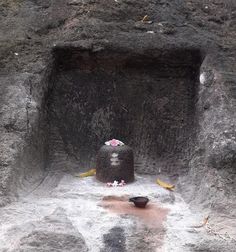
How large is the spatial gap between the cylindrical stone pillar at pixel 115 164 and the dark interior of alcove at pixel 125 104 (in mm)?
393

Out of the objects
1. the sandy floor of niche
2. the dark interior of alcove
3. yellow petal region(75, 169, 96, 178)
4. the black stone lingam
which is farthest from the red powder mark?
the dark interior of alcove

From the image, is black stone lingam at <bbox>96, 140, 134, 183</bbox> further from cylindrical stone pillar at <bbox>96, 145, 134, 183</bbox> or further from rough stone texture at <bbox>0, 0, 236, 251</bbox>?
rough stone texture at <bbox>0, 0, 236, 251</bbox>

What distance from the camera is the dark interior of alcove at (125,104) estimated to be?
445 cm

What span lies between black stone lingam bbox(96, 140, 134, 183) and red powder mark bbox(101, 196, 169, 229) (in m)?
0.51

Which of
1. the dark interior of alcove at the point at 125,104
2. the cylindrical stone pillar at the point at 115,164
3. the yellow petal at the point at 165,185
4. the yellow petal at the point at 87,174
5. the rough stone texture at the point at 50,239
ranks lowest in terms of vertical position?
the rough stone texture at the point at 50,239

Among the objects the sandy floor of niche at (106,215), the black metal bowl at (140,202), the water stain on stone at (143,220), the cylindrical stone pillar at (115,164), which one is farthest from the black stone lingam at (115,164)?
the black metal bowl at (140,202)

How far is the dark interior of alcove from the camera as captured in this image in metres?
4.45

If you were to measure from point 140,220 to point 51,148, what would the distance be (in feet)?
5.67

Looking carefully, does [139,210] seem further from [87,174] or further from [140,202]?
[87,174]

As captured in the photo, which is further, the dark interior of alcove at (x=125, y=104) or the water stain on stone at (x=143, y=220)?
the dark interior of alcove at (x=125, y=104)

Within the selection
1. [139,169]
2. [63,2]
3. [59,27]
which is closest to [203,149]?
[139,169]

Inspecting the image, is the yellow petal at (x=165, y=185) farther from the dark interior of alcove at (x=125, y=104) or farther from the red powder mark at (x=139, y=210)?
the red powder mark at (x=139, y=210)

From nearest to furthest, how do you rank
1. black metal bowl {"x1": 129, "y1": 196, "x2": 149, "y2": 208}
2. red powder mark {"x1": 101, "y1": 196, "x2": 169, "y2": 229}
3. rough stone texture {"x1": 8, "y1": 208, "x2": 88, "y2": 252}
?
rough stone texture {"x1": 8, "y1": 208, "x2": 88, "y2": 252}
red powder mark {"x1": 101, "y1": 196, "x2": 169, "y2": 229}
black metal bowl {"x1": 129, "y1": 196, "x2": 149, "y2": 208}

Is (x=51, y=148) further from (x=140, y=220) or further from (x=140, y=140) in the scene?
(x=140, y=220)
